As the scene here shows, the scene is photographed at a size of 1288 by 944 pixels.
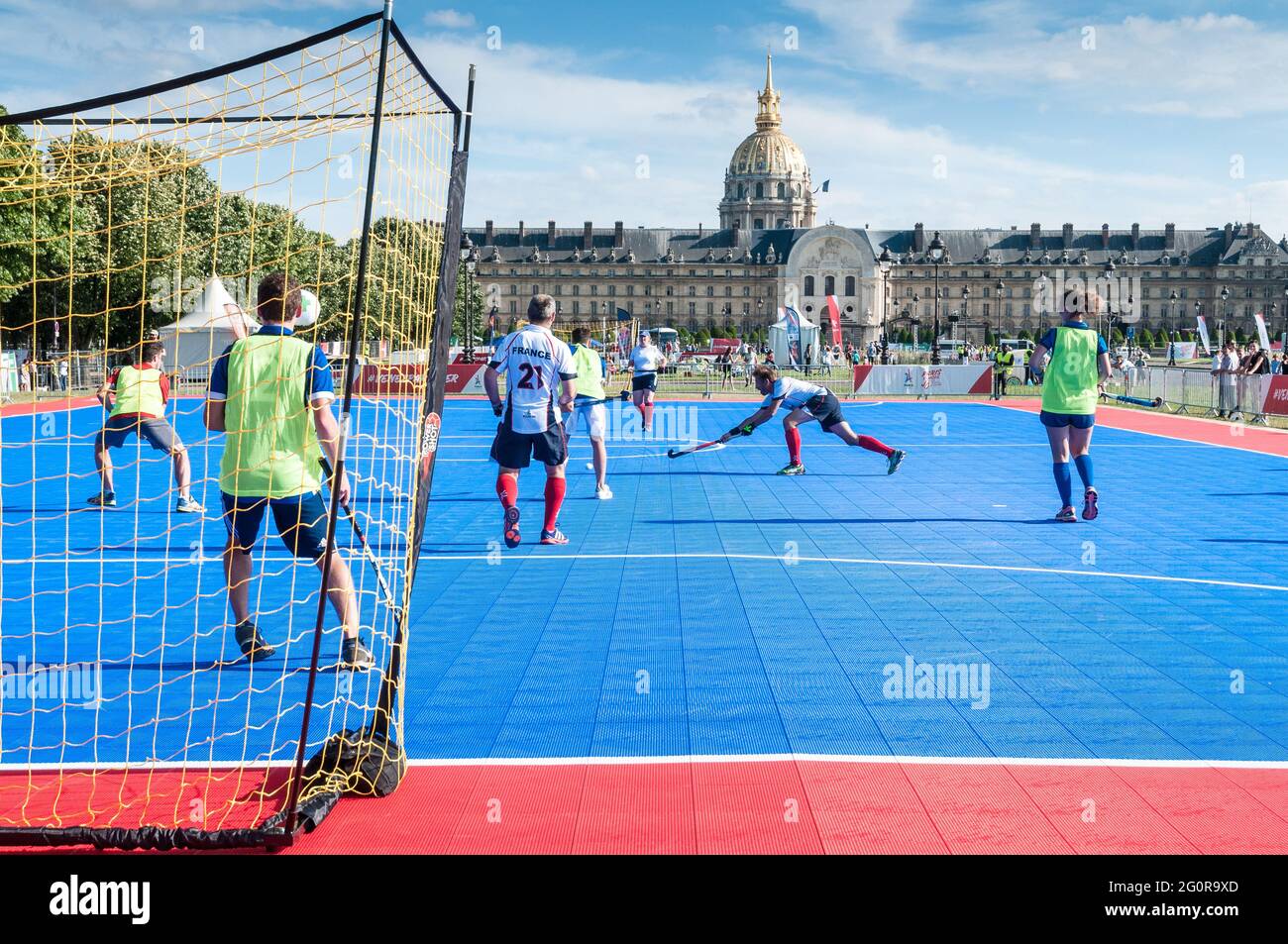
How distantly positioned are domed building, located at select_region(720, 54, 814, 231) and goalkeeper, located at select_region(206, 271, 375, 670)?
576ft

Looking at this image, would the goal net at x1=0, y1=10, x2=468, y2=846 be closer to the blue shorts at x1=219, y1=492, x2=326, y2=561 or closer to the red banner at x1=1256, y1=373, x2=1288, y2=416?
the blue shorts at x1=219, y1=492, x2=326, y2=561

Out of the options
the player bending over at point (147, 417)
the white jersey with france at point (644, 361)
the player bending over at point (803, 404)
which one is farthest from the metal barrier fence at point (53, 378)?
the player bending over at point (803, 404)

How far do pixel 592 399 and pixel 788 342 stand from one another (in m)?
34.0

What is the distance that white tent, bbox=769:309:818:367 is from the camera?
154ft

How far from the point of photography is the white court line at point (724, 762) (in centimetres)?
488

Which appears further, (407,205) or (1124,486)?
(1124,486)

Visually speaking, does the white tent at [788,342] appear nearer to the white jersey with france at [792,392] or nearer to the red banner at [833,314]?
the red banner at [833,314]

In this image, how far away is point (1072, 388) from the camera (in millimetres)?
11320

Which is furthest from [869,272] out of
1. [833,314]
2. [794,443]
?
[794,443]

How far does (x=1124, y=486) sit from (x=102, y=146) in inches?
490

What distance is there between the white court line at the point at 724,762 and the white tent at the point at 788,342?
41.0 meters
